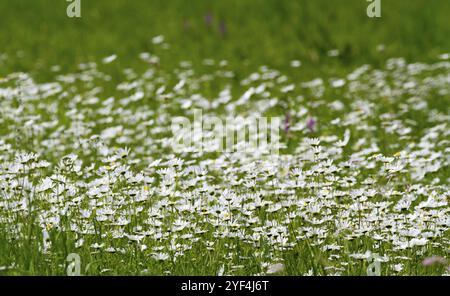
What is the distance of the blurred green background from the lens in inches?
462

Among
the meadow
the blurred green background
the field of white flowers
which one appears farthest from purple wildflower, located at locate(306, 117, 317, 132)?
the blurred green background

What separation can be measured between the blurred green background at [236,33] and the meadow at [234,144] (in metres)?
0.04

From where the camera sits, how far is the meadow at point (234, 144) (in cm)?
467

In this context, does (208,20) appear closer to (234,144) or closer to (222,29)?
(222,29)

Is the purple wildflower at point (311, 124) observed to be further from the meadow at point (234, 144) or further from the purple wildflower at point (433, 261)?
the purple wildflower at point (433, 261)

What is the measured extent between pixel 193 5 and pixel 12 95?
20.5ft

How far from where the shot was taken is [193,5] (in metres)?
14.0

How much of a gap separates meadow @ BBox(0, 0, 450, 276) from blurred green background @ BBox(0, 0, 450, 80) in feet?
0.13

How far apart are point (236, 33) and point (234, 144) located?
547cm

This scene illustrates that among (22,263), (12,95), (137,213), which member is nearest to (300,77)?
(12,95)

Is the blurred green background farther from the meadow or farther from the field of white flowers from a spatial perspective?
the field of white flowers
